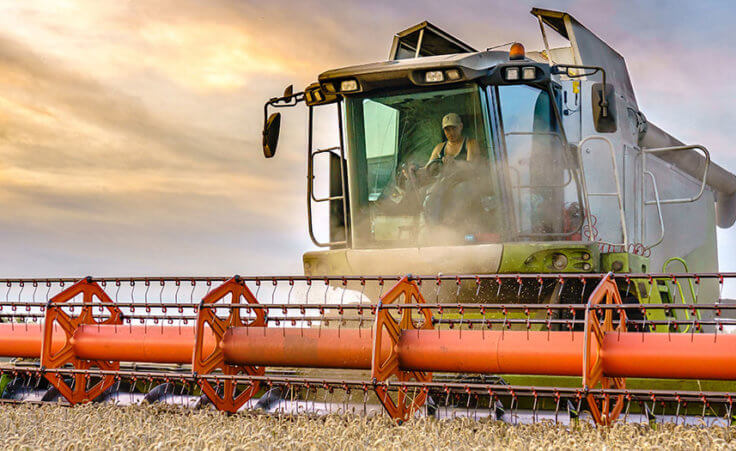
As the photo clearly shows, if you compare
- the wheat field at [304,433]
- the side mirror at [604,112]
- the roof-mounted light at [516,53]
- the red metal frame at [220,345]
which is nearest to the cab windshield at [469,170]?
the roof-mounted light at [516,53]

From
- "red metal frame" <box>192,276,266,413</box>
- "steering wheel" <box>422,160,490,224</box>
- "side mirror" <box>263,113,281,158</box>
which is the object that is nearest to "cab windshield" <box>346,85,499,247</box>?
"steering wheel" <box>422,160,490,224</box>

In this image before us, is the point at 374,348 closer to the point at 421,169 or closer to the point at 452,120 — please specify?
the point at 421,169

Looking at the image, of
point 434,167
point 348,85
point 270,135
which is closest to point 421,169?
point 434,167

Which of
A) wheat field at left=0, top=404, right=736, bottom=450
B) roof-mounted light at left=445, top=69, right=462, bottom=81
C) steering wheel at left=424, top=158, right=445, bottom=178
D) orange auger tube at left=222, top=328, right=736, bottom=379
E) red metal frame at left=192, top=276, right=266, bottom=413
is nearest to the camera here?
wheat field at left=0, top=404, right=736, bottom=450

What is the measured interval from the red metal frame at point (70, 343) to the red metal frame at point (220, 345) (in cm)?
83

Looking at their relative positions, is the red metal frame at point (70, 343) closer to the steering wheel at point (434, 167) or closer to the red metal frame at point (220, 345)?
the red metal frame at point (220, 345)

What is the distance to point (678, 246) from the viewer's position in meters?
7.67

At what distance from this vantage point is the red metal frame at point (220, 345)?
4609 mm

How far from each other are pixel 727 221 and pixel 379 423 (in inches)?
266

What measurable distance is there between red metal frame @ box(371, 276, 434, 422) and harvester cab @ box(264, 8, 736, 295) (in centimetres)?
109

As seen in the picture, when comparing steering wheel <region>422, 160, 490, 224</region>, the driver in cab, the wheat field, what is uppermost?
the driver in cab

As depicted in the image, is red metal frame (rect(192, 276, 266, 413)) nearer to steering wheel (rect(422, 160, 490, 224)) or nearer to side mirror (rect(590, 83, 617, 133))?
steering wheel (rect(422, 160, 490, 224))

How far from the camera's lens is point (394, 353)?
14.5 ft

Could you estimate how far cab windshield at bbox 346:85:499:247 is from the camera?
5848 millimetres
